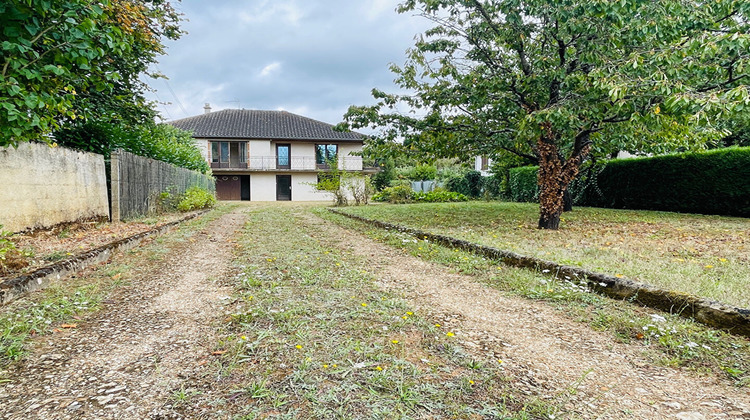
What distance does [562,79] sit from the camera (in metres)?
6.52

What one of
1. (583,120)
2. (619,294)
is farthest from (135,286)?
(583,120)

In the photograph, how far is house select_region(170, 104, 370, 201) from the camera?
88.9 ft

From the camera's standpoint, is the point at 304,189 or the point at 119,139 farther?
the point at 304,189

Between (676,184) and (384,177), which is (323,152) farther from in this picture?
(676,184)

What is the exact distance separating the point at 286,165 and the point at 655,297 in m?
27.0

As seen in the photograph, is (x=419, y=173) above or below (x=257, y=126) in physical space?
below

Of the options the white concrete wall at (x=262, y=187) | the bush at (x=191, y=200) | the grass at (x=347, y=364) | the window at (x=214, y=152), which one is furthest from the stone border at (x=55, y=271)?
the window at (x=214, y=152)

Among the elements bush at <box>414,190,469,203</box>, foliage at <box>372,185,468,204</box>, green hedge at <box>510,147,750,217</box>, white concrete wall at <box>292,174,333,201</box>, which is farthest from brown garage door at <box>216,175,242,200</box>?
green hedge at <box>510,147,750,217</box>

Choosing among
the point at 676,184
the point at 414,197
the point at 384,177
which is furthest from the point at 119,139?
the point at 384,177

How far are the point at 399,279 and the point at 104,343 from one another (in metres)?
2.51

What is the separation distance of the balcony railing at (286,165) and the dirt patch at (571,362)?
79.4ft

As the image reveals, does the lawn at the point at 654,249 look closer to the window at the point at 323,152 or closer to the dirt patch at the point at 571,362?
the dirt patch at the point at 571,362

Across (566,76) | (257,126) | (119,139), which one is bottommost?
(119,139)

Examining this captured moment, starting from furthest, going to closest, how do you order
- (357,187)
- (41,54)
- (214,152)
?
(214,152)
(357,187)
(41,54)
